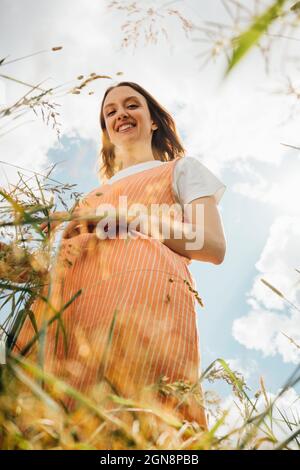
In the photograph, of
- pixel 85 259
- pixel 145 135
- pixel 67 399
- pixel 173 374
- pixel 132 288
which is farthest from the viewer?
pixel 145 135

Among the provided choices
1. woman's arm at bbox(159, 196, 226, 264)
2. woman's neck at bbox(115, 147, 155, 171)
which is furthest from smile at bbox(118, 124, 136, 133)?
woman's arm at bbox(159, 196, 226, 264)

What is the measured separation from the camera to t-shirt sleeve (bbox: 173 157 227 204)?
5.94 feet

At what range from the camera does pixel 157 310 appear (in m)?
1.29

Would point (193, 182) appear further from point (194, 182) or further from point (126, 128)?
point (126, 128)

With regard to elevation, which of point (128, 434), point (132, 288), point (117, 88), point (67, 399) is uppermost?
point (117, 88)

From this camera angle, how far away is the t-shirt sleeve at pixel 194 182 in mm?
1809

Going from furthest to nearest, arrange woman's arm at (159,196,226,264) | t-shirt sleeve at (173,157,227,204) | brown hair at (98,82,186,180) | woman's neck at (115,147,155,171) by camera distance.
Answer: brown hair at (98,82,186,180) → woman's neck at (115,147,155,171) → t-shirt sleeve at (173,157,227,204) → woman's arm at (159,196,226,264)

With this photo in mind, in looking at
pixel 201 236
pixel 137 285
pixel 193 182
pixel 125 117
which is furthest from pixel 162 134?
pixel 137 285

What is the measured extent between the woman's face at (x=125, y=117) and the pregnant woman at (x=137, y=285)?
20.6 inches

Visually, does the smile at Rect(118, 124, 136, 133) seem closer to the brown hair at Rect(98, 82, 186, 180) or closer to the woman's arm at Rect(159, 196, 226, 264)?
the brown hair at Rect(98, 82, 186, 180)

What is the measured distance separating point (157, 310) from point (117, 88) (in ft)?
5.81
